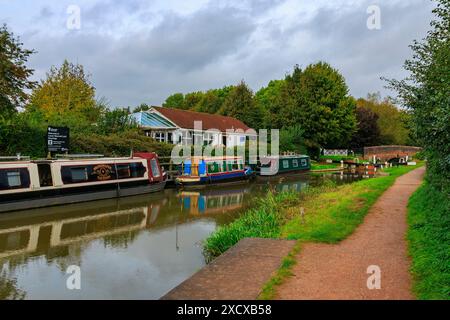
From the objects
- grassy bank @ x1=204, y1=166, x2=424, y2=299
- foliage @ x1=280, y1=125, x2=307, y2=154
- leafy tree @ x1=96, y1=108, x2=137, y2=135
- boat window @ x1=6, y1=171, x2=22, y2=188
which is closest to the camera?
grassy bank @ x1=204, y1=166, x2=424, y2=299

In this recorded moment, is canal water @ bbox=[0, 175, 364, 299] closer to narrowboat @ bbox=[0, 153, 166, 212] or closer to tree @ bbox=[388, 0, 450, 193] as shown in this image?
narrowboat @ bbox=[0, 153, 166, 212]

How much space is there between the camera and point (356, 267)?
6098mm

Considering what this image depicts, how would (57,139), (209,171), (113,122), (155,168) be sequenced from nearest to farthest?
1. (57,139)
2. (155,168)
3. (209,171)
4. (113,122)

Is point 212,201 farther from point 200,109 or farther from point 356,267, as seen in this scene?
point 200,109

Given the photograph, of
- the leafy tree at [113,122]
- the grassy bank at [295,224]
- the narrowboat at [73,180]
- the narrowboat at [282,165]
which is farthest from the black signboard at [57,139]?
the narrowboat at [282,165]

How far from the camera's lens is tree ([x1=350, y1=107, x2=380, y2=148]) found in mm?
51969

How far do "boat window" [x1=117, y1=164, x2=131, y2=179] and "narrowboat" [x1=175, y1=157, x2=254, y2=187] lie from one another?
376 centimetres

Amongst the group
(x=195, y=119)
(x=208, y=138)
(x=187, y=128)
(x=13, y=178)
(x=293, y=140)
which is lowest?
(x=13, y=178)

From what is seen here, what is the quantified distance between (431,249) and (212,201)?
12.8 m

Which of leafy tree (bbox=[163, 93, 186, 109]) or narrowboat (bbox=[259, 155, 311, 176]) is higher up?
leafy tree (bbox=[163, 93, 186, 109])

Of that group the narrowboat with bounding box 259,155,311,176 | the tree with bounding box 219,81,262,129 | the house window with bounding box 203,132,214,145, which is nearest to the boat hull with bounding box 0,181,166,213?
the narrowboat with bounding box 259,155,311,176

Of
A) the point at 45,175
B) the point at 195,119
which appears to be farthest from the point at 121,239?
the point at 195,119

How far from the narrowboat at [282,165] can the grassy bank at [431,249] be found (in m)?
18.6

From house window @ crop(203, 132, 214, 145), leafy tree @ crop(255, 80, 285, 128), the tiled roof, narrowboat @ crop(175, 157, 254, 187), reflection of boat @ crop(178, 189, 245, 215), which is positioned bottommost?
reflection of boat @ crop(178, 189, 245, 215)
